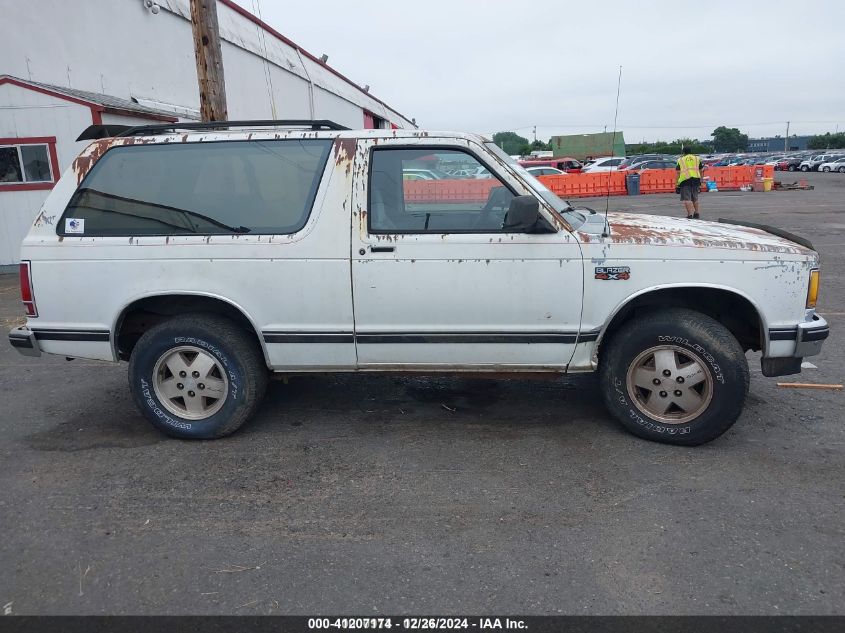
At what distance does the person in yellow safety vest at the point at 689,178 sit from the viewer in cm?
1473

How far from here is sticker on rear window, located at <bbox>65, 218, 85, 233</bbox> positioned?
4109 mm

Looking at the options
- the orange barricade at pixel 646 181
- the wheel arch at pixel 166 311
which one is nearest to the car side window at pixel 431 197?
the wheel arch at pixel 166 311

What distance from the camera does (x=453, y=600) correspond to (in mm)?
2674

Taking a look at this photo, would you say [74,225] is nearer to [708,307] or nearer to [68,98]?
[708,307]

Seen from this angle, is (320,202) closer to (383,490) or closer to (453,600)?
(383,490)

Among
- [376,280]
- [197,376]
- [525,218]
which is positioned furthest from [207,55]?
[525,218]

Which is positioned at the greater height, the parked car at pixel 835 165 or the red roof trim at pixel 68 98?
the red roof trim at pixel 68 98

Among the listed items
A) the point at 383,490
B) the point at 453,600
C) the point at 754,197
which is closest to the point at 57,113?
the point at 383,490

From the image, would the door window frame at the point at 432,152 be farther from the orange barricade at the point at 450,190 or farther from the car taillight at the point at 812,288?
the car taillight at the point at 812,288

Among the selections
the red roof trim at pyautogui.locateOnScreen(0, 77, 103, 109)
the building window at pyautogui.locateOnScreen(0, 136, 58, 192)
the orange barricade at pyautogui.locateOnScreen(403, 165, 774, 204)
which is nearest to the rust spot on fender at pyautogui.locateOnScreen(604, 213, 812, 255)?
the red roof trim at pyautogui.locateOnScreen(0, 77, 103, 109)

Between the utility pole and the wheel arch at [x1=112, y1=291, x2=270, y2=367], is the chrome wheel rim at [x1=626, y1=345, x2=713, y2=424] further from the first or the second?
the utility pole

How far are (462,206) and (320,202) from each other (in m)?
0.89

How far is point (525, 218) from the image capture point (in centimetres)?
365

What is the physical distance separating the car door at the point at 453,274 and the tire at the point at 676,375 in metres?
0.37
